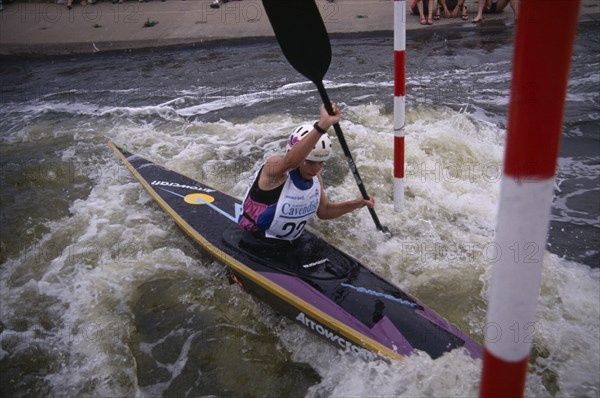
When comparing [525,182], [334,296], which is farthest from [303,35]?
[525,182]

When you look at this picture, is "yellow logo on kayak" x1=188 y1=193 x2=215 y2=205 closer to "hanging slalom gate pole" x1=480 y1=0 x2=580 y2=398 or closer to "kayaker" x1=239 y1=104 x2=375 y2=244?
"kayaker" x1=239 y1=104 x2=375 y2=244

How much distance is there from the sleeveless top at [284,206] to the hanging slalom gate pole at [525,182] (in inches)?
77.4

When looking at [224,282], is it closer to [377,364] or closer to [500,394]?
[377,364]

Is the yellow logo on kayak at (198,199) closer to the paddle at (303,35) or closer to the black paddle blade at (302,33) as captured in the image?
the paddle at (303,35)

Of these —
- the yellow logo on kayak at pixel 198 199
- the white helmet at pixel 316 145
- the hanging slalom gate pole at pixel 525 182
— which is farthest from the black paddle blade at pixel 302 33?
the yellow logo on kayak at pixel 198 199

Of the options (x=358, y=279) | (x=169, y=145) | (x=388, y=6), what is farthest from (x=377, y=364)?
(x=388, y=6)

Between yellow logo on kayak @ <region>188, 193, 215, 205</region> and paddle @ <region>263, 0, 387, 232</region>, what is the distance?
5.64ft

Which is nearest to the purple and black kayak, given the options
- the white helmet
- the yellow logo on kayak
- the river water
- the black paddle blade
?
the river water

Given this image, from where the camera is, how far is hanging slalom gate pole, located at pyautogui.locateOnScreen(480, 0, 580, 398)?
817 millimetres

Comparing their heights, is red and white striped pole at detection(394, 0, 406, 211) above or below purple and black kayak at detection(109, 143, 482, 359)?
above

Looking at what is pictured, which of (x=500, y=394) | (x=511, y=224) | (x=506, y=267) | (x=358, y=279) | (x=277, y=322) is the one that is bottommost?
(x=277, y=322)

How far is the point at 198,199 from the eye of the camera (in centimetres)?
434

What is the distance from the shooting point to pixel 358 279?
3.02 metres

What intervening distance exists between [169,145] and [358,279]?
4075mm
